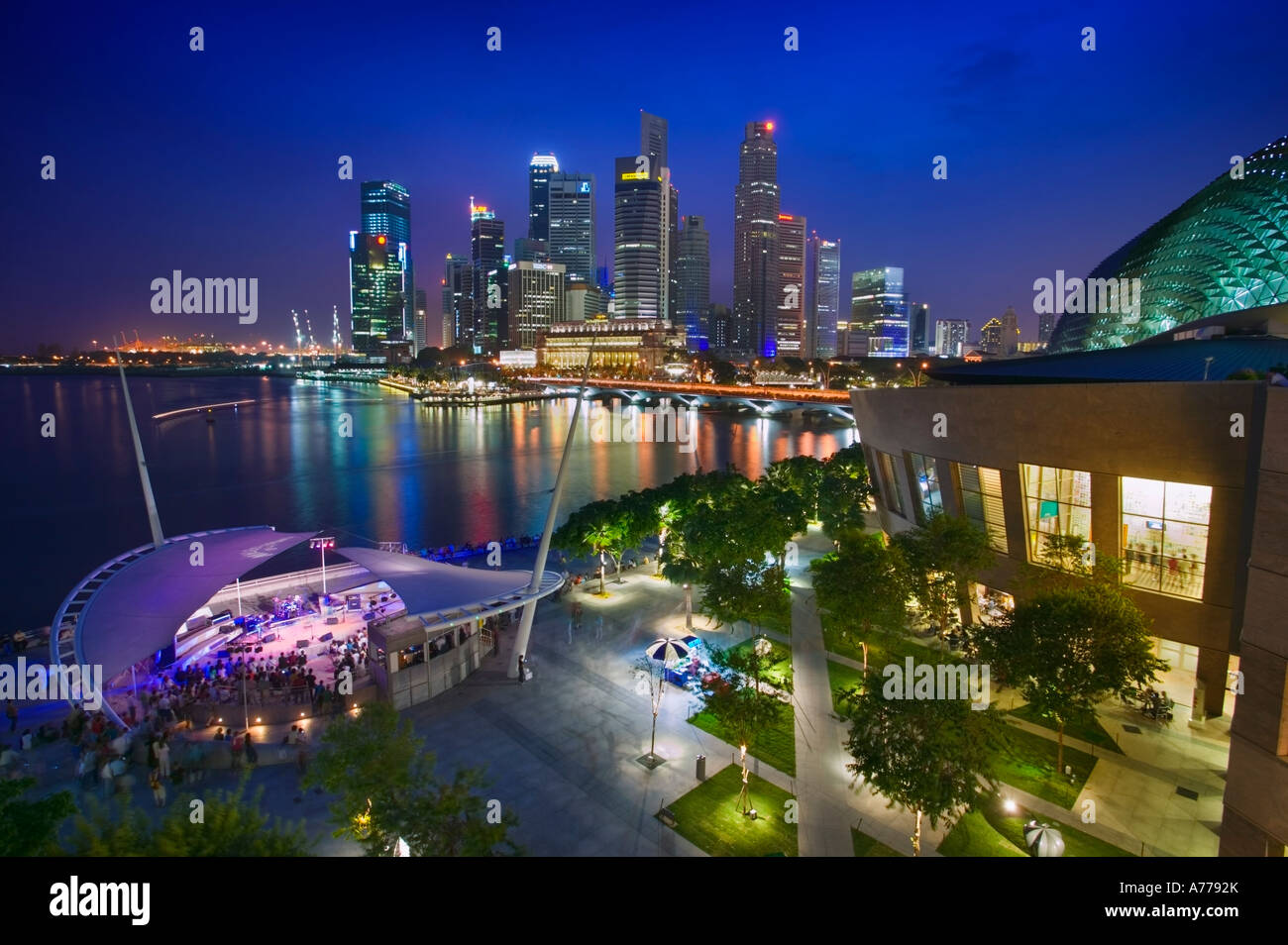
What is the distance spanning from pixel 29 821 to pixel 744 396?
390 ft

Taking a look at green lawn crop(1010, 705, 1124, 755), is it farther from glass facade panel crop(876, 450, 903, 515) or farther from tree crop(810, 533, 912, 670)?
glass facade panel crop(876, 450, 903, 515)

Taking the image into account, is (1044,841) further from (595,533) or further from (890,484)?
(890,484)

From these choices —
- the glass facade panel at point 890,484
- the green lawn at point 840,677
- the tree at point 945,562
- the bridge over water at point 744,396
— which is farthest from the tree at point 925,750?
the bridge over water at point 744,396

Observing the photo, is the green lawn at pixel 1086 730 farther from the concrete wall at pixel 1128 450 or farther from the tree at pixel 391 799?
the tree at pixel 391 799

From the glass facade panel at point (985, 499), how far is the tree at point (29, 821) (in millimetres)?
23171

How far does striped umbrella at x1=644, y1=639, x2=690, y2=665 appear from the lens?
67.0 ft

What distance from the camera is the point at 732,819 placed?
14.2 meters

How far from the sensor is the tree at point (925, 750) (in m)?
11.9

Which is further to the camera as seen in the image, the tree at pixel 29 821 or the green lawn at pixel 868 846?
the green lawn at pixel 868 846

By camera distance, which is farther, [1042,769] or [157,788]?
[1042,769]

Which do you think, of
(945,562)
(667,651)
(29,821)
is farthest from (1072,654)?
(29,821)

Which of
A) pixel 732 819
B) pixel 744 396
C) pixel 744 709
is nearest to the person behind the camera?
pixel 732 819

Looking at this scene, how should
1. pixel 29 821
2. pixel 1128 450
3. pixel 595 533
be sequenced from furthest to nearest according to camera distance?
pixel 595 533 → pixel 1128 450 → pixel 29 821
